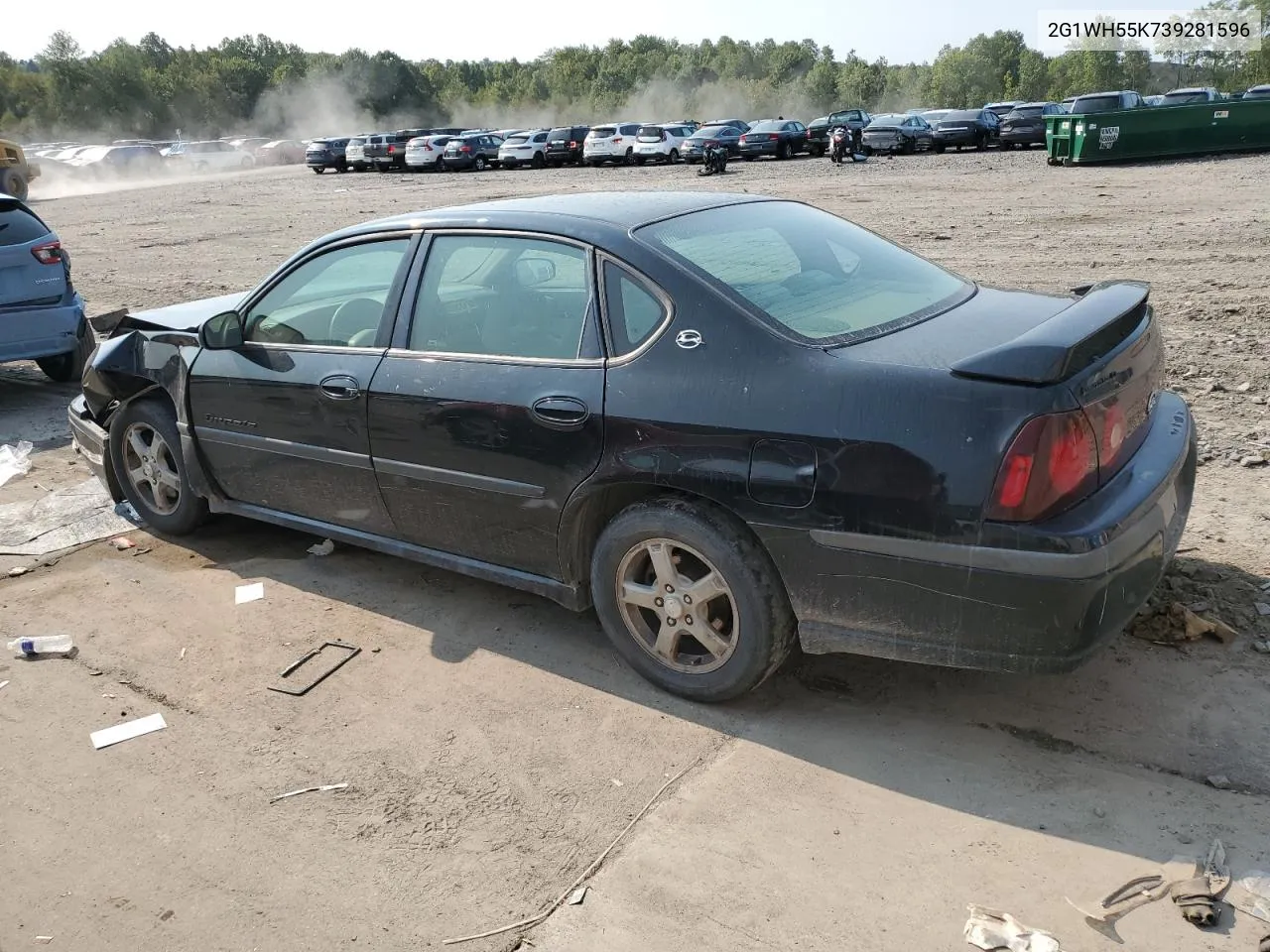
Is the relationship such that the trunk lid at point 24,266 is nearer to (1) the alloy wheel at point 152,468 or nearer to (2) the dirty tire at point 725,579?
(1) the alloy wheel at point 152,468

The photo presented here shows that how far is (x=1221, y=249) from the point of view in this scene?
1180 centimetres

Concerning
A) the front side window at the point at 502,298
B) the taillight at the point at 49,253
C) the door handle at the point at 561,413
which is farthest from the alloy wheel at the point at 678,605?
the taillight at the point at 49,253

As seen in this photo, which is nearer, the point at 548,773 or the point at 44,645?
the point at 548,773

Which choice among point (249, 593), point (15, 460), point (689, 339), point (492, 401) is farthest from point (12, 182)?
point (689, 339)

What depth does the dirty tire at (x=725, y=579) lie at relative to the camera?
340 cm

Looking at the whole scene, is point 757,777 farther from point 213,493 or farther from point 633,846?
point 213,493

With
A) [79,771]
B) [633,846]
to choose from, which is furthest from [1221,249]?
[79,771]

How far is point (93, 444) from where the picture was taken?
5.85 metres

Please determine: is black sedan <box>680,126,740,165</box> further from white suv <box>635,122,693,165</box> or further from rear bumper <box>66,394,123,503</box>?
rear bumper <box>66,394,123,503</box>

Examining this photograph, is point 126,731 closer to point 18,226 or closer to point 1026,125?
point 18,226

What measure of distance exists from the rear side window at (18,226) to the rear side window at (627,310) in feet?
21.1

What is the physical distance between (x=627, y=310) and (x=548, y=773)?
5.08ft

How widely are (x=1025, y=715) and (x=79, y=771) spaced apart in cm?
316

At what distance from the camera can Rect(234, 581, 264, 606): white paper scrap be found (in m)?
4.85
